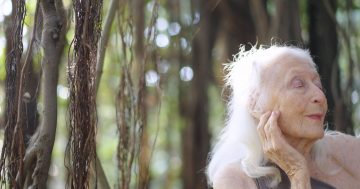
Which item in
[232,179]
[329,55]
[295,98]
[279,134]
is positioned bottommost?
[232,179]

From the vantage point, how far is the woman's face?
2.44m

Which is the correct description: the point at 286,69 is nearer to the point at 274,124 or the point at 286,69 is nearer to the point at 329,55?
the point at 274,124

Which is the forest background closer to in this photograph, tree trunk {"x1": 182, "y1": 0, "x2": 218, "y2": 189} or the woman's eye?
tree trunk {"x1": 182, "y1": 0, "x2": 218, "y2": 189}

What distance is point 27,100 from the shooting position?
273 centimetres

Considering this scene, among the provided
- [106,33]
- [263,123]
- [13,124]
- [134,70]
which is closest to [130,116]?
[106,33]

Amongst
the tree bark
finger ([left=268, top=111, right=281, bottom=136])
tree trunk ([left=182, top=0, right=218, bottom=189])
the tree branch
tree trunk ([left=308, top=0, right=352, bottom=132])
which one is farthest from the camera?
tree trunk ([left=182, top=0, right=218, bottom=189])

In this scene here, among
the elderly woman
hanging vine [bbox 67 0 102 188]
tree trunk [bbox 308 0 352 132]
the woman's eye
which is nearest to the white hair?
the elderly woman

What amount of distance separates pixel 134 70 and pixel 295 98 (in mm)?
2153

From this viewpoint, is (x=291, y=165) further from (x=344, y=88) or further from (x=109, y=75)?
(x=109, y=75)

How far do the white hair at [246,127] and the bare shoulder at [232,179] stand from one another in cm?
2

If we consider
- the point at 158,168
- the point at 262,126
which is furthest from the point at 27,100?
the point at 158,168

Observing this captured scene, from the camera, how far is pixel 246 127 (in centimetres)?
256

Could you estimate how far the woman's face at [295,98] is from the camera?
2438 mm

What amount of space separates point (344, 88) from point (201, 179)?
117 centimetres
